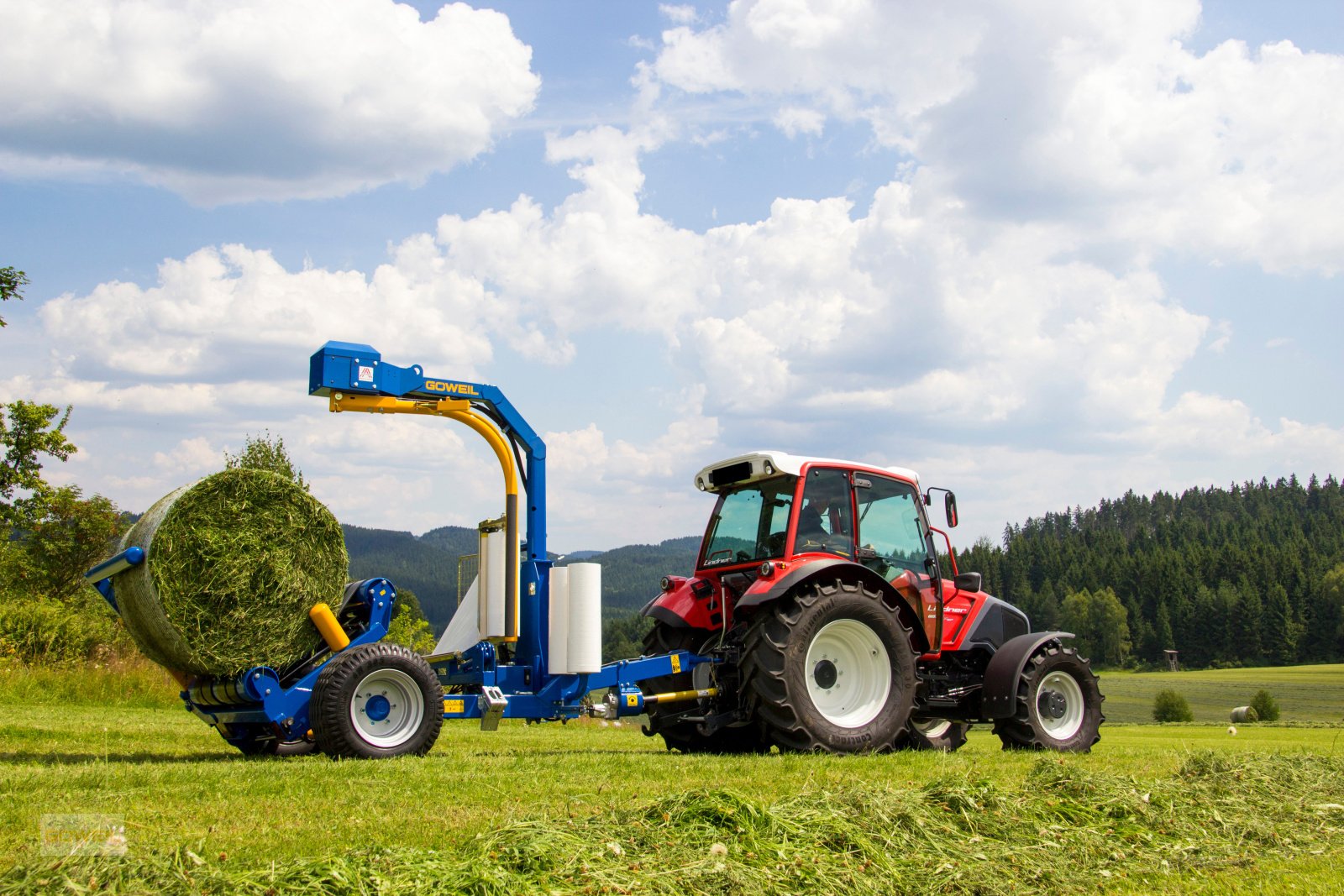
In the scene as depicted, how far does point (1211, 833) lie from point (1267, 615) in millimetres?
99387

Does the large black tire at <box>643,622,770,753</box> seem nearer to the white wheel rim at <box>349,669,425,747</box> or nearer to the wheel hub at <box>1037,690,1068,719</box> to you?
the white wheel rim at <box>349,669,425,747</box>

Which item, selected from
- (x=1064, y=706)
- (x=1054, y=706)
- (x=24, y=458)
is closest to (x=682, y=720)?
(x=1054, y=706)

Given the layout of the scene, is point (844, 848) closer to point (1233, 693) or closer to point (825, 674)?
point (825, 674)

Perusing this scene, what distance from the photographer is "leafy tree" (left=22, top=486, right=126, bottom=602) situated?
104 feet

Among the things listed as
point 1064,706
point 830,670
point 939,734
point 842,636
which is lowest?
point 939,734

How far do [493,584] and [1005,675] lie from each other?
422 cm

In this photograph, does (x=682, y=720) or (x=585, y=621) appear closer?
(x=585, y=621)

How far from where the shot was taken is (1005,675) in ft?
29.6

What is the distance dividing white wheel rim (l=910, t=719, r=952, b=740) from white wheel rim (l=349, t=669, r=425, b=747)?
4.92 metres

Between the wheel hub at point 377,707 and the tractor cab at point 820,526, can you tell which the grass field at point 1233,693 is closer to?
the tractor cab at point 820,526

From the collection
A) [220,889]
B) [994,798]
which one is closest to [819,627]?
[994,798]

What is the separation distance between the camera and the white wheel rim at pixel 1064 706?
938 centimetres

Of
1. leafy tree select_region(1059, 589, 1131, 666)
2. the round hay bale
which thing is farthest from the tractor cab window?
leafy tree select_region(1059, 589, 1131, 666)

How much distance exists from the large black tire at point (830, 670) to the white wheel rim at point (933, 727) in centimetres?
188
